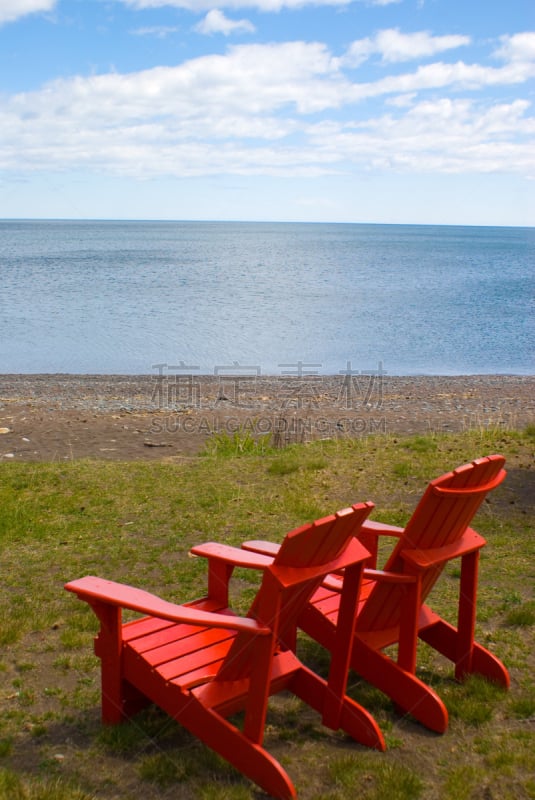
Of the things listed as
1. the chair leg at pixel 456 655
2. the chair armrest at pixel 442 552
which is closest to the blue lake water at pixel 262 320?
the chair leg at pixel 456 655

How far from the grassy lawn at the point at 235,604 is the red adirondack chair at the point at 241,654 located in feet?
0.44

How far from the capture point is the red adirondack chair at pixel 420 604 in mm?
3523

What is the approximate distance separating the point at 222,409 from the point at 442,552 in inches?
505

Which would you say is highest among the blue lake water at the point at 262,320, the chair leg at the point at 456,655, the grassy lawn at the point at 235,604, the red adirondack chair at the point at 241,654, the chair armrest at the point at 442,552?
the chair armrest at the point at 442,552

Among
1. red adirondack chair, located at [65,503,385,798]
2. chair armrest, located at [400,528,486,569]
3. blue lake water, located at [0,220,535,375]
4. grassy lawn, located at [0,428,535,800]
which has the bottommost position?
blue lake water, located at [0,220,535,375]

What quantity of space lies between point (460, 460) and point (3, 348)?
82.1 ft

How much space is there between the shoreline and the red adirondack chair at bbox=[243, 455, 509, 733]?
237 inches

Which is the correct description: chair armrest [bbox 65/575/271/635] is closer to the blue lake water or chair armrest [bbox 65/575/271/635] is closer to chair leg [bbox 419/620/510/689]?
chair leg [bbox 419/620/510/689]

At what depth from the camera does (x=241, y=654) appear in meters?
3.22

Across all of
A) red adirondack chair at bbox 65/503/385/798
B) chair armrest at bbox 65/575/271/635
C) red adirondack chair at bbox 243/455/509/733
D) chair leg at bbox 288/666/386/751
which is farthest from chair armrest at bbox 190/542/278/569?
chair leg at bbox 288/666/386/751

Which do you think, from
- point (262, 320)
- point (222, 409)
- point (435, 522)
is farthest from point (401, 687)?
point (262, 320)

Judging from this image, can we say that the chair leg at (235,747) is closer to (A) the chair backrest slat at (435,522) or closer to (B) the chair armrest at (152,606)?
(B) the chair armrest at (152,606)

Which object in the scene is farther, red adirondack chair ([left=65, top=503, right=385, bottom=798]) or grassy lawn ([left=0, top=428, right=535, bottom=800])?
grassy lawn ([left=0, top=428, right=535, bottom=800])

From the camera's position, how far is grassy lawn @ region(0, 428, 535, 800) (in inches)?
127
